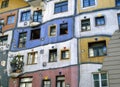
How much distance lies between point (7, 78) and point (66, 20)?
330 inches

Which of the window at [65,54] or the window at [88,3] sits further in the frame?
the window at [88,3]

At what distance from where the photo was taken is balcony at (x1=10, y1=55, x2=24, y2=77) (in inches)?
898

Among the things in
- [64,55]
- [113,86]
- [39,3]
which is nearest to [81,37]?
[64,55]

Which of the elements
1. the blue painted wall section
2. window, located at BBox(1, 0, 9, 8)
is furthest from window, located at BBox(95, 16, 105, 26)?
window, located at BBox(1, 0, 9, 8)

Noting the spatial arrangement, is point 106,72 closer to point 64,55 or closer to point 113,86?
point 113,86

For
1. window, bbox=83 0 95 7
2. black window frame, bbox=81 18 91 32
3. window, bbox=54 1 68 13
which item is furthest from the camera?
window, bbox=54 1 68 13

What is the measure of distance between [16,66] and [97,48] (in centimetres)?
833

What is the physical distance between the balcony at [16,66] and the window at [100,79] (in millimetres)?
7834

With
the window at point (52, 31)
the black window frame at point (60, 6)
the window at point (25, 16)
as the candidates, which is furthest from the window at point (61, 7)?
the window at point (25, 16)

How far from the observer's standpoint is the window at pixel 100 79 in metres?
18.8

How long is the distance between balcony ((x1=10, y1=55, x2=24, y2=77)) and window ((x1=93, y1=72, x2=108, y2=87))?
7.83 meters

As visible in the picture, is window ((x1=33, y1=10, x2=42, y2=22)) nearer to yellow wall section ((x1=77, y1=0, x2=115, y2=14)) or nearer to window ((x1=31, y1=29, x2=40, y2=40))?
window ((x1=31, y1=29, x2=40, y2=40))

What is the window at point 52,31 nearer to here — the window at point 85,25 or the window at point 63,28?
the window at point 63,28

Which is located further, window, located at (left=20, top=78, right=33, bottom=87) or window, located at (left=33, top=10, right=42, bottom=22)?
window, located at (left=33, top=10, right=42, bottom=22)
